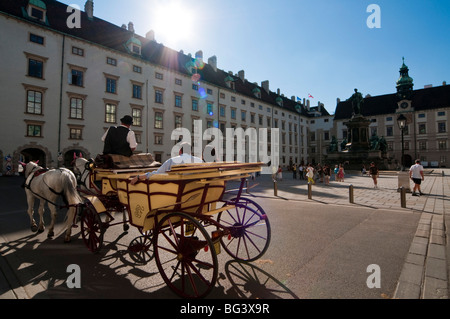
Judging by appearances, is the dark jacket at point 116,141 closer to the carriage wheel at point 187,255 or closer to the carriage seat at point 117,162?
the carriage seat at point 117,162

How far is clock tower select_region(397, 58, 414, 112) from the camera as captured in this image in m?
52.4

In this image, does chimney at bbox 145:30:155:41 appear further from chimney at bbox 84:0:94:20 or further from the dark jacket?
the dark jacket

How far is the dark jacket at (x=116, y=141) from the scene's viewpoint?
16.9 ft

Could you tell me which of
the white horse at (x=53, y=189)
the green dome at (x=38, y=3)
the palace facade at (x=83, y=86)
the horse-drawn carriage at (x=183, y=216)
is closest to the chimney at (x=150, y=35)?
the palace facade at (x=83, y=86)

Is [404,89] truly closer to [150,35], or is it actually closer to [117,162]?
[150,35]

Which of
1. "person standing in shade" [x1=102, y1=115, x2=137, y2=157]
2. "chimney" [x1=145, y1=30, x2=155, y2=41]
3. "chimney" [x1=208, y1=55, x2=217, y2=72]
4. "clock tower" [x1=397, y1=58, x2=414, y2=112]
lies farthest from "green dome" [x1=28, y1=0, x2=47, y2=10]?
"clock tower" [x1=397, y1=58, x2=414, y2=112]

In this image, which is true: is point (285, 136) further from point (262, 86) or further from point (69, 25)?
point (69, 25)

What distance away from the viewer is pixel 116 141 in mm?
5184

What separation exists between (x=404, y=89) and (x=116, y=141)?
68.0 meters

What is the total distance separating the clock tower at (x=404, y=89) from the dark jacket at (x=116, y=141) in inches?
2551

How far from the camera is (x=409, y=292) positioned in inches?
110

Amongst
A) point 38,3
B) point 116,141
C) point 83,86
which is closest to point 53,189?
point 116,141
